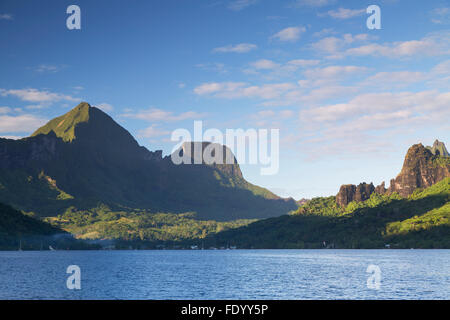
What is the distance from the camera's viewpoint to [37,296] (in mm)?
→ 107688

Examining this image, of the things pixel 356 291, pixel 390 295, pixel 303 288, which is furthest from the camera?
pixel 303 288

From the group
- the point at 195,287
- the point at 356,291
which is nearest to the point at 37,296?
the point at 195,287

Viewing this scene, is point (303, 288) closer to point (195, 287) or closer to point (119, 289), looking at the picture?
point (195, 287)

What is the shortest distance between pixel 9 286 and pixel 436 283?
393 feet
